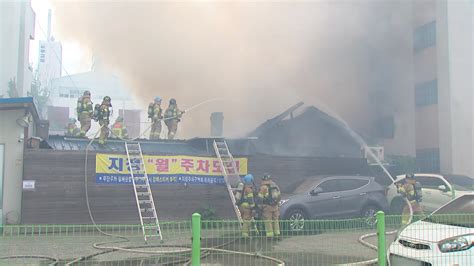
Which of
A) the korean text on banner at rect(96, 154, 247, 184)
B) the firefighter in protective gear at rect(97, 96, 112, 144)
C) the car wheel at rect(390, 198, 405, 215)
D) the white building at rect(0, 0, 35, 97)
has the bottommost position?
the car wheel at rect(390, 198, 405, 215)

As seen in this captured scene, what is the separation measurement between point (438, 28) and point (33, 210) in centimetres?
1657

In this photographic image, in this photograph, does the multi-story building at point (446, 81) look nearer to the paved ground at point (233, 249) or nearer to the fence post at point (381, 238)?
the paved ground at point (233, 249)

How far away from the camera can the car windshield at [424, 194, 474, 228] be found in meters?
5.10

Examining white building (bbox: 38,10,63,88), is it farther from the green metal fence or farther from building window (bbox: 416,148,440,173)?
the green metal fence

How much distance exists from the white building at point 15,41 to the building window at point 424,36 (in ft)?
77.0

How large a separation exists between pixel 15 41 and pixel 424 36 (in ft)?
89.1

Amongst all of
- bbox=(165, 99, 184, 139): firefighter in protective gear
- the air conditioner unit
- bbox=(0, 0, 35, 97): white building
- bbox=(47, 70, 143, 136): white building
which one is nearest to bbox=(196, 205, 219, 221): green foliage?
bbox=(165, 99, 184, 139): firefighter in protective gear

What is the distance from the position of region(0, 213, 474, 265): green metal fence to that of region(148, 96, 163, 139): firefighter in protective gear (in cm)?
514

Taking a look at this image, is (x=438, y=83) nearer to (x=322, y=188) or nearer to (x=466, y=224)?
(x=322, y=188)

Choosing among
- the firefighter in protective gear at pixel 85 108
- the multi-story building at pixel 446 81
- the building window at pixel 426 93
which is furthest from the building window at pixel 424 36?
the firefighter in protective gear at pixel 85 108

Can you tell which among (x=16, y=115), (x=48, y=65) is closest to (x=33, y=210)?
(x=16, y=115)

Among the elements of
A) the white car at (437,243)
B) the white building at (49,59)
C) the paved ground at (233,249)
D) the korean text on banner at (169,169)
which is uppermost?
the white building at (49,59)

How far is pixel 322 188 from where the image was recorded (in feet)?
34.0

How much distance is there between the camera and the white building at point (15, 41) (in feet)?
96.3
